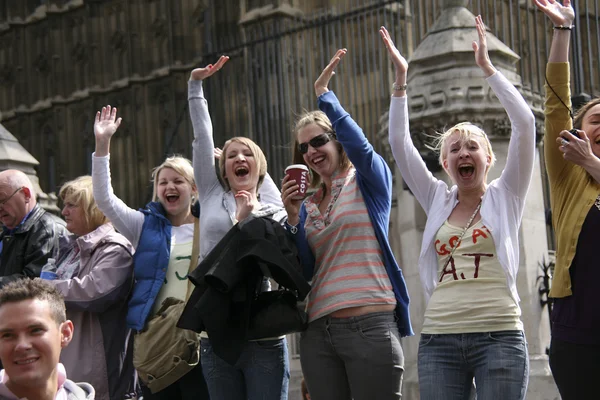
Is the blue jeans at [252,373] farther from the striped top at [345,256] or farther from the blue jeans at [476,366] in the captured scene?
the blue jeans at [476,366]

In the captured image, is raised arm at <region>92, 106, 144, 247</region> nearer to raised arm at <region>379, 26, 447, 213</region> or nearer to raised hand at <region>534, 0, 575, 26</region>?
raised arm at <region>379, 26, 447, 213</region>

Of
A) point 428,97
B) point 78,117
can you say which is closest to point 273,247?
point 428,97

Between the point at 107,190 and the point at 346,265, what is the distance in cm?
149

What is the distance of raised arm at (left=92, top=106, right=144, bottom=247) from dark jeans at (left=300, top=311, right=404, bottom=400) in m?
1.39

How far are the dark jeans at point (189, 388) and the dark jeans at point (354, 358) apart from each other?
938 mm

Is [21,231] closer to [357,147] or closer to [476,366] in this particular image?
[357,147]

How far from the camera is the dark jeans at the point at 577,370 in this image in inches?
162

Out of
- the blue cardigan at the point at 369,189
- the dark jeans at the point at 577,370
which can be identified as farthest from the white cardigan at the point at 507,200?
the dark jeans at the point at 577,370

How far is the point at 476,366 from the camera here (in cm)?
440

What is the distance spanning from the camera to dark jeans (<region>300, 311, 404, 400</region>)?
14.9ft

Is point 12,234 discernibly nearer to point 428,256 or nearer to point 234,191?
point 234,191

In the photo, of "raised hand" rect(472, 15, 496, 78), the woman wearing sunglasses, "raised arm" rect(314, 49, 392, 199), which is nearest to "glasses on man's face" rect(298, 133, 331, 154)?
the woman wearing sunglasses

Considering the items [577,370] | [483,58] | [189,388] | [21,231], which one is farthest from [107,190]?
[577,370]

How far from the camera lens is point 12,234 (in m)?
6.30
